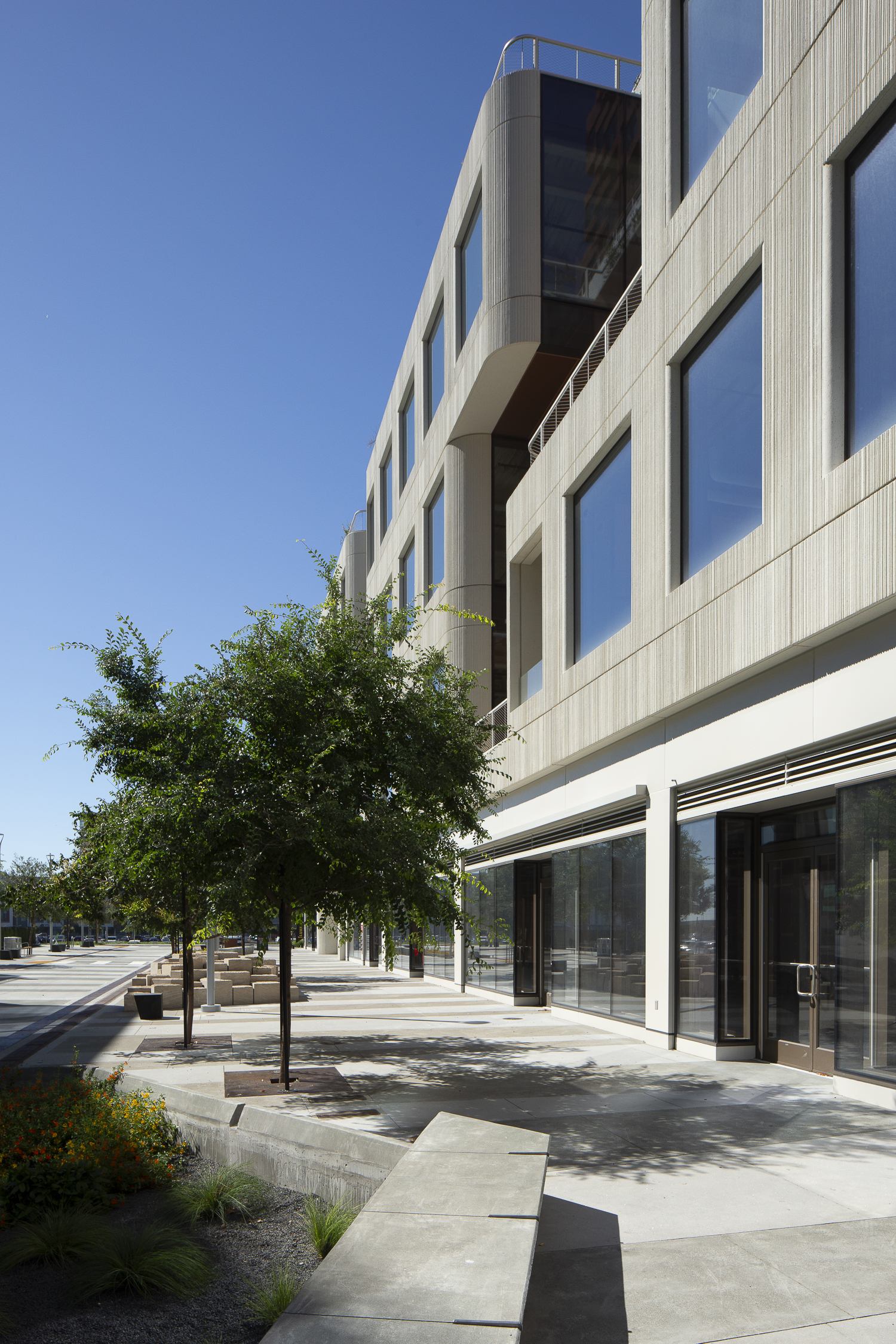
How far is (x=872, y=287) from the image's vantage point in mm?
10367

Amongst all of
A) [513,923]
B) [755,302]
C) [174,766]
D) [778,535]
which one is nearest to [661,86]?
[755,302]

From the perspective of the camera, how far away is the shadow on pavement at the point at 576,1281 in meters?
5.23

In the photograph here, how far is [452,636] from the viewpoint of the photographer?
2758 cm

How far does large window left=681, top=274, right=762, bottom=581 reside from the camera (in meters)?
12.8

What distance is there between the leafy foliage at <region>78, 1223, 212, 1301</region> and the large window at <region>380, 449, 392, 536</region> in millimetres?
34511

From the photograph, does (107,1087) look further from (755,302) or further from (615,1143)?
(755,302)

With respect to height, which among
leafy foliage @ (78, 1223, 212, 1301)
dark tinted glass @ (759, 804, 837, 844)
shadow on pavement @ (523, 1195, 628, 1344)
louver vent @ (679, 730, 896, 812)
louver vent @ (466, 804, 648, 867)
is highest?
louver vent @ (679, 730, 896, 812)

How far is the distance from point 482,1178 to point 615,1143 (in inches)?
109

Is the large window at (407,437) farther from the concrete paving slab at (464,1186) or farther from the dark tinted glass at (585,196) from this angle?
the concrete paving slab at (464,1186)

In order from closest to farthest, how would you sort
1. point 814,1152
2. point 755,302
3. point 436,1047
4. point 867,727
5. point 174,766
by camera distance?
point 814,1152, point 867,727, point 174,766, point 755,302, point 436,1047

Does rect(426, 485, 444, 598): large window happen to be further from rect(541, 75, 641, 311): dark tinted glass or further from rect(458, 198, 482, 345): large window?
rect(541, 75, 641, 311): dark tinted glass

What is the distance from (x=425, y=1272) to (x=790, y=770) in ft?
26.9

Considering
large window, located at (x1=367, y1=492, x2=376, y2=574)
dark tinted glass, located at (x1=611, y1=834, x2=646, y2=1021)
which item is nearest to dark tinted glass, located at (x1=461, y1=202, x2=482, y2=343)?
dark tinted glass, located at (x1=611, y1=834, x2=646, y2=1021)

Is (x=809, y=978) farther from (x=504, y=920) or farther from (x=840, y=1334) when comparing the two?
(x=504, y=920)
